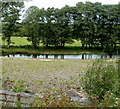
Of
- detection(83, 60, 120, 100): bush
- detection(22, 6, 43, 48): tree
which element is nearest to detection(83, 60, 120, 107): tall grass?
detection(83, 60, 120, 100): bush

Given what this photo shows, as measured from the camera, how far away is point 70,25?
1039 inches

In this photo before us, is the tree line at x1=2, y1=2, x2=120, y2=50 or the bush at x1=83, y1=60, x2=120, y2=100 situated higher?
the tree line at x1=2, y1=2, x2=120, y2=50

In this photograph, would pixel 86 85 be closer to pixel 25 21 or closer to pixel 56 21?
pixel 25 21

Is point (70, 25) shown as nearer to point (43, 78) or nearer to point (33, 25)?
point (33, 25)

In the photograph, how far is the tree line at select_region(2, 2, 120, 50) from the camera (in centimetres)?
2370

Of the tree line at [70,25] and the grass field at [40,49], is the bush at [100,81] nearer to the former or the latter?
the grass field at [40,49]

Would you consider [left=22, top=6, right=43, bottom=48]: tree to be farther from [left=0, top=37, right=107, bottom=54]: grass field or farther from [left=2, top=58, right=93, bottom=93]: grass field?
[left=2, top=58, right=93, bottom=93]: grass field

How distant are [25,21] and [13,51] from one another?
374cm

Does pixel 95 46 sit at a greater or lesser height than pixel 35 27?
lesser

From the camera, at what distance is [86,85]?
3.27 m

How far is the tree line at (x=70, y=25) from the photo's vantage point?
23705 mm

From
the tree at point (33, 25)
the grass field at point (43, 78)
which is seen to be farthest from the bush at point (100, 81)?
the tree at point (33, 25)

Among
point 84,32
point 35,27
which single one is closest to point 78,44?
point 84,32

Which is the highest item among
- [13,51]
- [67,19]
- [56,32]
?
[67,19]
